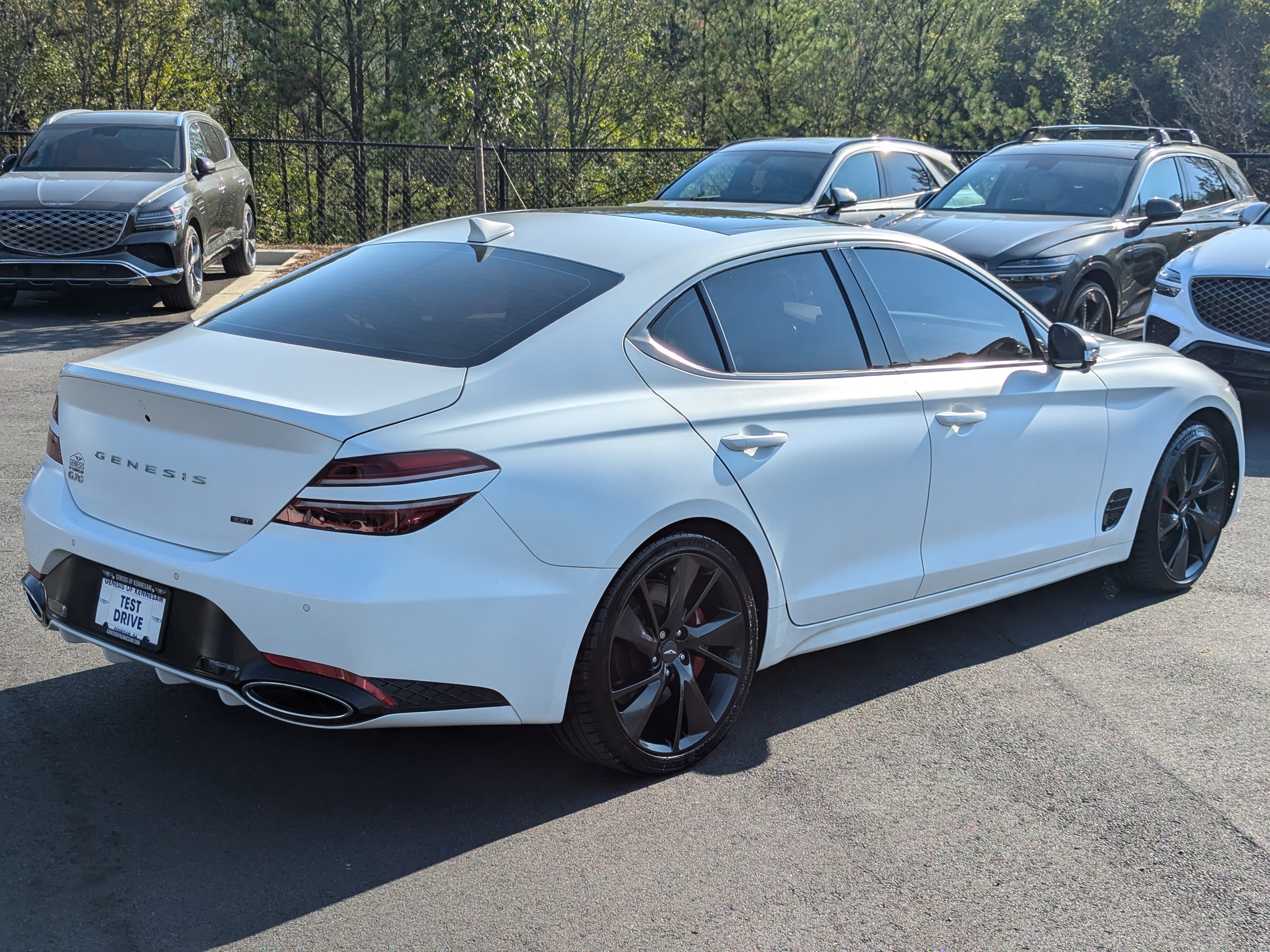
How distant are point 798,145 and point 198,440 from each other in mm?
9463

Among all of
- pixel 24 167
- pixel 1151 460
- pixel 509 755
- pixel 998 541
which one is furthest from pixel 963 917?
pixel 24 167

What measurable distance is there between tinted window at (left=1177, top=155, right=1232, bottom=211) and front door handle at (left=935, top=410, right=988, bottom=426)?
26.0 feet

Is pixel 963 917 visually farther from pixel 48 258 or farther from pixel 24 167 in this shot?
pixel 24 167

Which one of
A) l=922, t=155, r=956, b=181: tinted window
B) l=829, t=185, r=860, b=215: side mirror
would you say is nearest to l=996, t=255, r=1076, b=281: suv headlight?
l=829, t=185, r=860, b=215: side mirror

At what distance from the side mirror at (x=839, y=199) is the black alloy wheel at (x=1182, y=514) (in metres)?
5.52

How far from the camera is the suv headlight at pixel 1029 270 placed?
32.2ft

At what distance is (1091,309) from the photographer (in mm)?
10320

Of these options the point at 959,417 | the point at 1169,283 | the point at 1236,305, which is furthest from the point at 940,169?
the point at 959,417

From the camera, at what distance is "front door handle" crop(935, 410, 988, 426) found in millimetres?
4555

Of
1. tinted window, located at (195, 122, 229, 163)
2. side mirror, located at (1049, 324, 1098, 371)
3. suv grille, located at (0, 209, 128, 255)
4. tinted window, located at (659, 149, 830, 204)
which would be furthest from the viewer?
tinted window, located at (195, 122, 229, 163)

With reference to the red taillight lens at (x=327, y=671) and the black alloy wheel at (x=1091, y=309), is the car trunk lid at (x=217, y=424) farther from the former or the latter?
the black alloy wheel at (x=1091, y=309)

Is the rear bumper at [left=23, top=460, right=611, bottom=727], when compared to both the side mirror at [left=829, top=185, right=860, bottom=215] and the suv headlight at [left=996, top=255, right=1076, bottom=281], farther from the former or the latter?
the side mirror at [left=829, top=185, right=860, bottom=215]

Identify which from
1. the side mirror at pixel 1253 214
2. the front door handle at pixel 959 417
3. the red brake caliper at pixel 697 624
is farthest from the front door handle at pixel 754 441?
the side mirror at pixel 1253 214

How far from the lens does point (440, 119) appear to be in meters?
17.7
